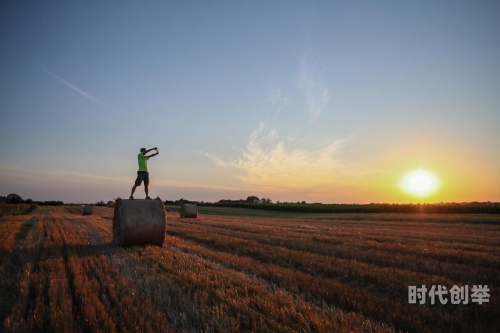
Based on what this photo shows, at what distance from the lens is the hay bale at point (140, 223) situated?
9.10 meters

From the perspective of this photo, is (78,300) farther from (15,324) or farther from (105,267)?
(105,267)

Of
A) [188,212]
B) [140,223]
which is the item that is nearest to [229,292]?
[140,223]

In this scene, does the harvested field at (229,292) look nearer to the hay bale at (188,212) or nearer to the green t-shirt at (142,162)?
the green t-shirt at (142,162)

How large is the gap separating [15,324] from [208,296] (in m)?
2.08

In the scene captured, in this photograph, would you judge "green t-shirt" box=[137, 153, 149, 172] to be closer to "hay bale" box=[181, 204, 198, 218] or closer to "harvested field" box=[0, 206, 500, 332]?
"harvested field" box=[0, 206, 500, 332]

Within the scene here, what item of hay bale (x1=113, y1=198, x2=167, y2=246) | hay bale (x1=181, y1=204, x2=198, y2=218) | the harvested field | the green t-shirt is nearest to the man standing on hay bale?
the green t-shirt

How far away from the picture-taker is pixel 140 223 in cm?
922

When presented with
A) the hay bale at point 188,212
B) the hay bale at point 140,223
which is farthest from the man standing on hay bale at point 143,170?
the hay bale at point 188,212

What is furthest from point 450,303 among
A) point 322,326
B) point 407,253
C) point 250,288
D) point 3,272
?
point 3,272

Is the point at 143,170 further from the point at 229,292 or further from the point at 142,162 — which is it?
the point at 229,292

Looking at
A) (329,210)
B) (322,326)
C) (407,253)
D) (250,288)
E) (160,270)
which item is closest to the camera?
(322,326)

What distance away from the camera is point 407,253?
818 centimetres

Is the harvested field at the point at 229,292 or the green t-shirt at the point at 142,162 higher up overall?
the green t-shirt at the point at 142,162

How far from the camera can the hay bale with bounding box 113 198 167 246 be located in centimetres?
910
